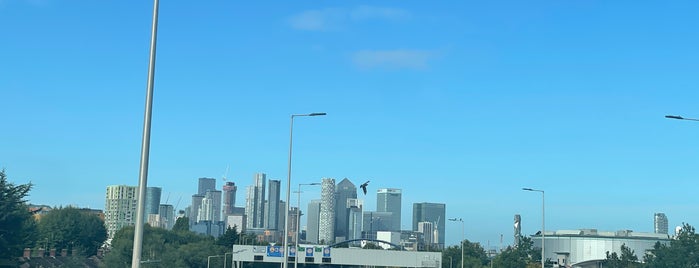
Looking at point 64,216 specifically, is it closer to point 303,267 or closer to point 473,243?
point 303,267

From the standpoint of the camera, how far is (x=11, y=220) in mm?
79750

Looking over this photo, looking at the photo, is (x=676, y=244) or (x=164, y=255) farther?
(x=164, y=255)

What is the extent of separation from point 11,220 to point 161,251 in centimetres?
5357

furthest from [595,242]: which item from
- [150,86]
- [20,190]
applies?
[150,86]

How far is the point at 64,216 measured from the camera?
144 m

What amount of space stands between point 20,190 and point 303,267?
8855cm

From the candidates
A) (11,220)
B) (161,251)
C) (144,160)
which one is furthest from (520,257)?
(144,160)

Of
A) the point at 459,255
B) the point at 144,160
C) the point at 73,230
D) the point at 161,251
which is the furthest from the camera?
the point at 459,255

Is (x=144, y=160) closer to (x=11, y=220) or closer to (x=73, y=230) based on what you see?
(x=11, y=220)

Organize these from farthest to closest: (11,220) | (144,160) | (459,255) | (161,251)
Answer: (459,255)
(161,251)
(11,220)
(144,160)

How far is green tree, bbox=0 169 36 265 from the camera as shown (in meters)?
78.8

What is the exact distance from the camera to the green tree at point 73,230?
138 metres

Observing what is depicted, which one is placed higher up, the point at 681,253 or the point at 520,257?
the point at 681,253

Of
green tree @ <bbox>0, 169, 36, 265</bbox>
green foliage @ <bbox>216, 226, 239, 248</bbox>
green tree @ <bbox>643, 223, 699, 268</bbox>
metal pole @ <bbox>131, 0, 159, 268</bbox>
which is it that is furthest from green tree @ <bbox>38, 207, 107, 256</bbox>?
metal pole @ <bbox>131, 0, 159, 268</bbox>
